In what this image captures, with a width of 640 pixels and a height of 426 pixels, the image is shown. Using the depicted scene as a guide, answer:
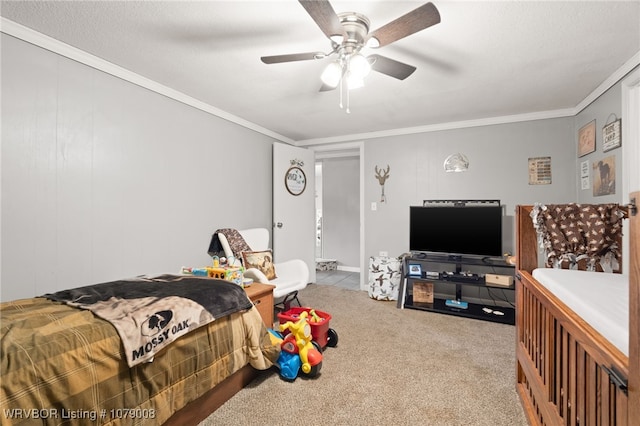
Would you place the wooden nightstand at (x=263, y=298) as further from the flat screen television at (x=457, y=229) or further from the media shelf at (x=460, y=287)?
the flat screen television at (x=457, y=229)

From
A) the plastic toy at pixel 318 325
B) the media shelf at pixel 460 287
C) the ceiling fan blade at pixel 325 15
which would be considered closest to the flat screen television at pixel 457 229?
the media shelf at pixel 460 287

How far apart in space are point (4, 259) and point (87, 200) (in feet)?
1.85

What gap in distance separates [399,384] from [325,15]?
2125mm

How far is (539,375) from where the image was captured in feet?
4.45

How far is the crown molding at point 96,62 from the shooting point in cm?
177

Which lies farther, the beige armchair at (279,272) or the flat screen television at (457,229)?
the flat screen television at (457,229)

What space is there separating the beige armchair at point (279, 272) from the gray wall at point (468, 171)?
137 centimetres

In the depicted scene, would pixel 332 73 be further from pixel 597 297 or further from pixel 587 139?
pixel 587 139

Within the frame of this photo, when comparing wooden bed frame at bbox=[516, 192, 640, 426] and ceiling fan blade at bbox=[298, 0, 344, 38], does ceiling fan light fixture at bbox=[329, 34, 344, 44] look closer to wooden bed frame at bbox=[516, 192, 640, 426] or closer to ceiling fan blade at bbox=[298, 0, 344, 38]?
ceiling fan blade at bbox=[298, 0, 344, 38]

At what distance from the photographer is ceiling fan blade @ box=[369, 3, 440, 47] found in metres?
1.25

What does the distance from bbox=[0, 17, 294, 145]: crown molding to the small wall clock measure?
45.4 inches

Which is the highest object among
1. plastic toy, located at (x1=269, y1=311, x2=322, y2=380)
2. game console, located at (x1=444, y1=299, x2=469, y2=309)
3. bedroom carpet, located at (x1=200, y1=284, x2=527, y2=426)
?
plastic toy, located at (x1=269, y1=311, x2=322, y2=380)

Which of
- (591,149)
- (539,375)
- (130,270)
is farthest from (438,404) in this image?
(591,149)

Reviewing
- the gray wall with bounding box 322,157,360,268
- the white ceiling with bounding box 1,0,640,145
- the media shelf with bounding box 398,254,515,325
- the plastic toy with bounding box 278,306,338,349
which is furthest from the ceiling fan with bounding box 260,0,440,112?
the gray wall with bounding box 322,157,360,268
